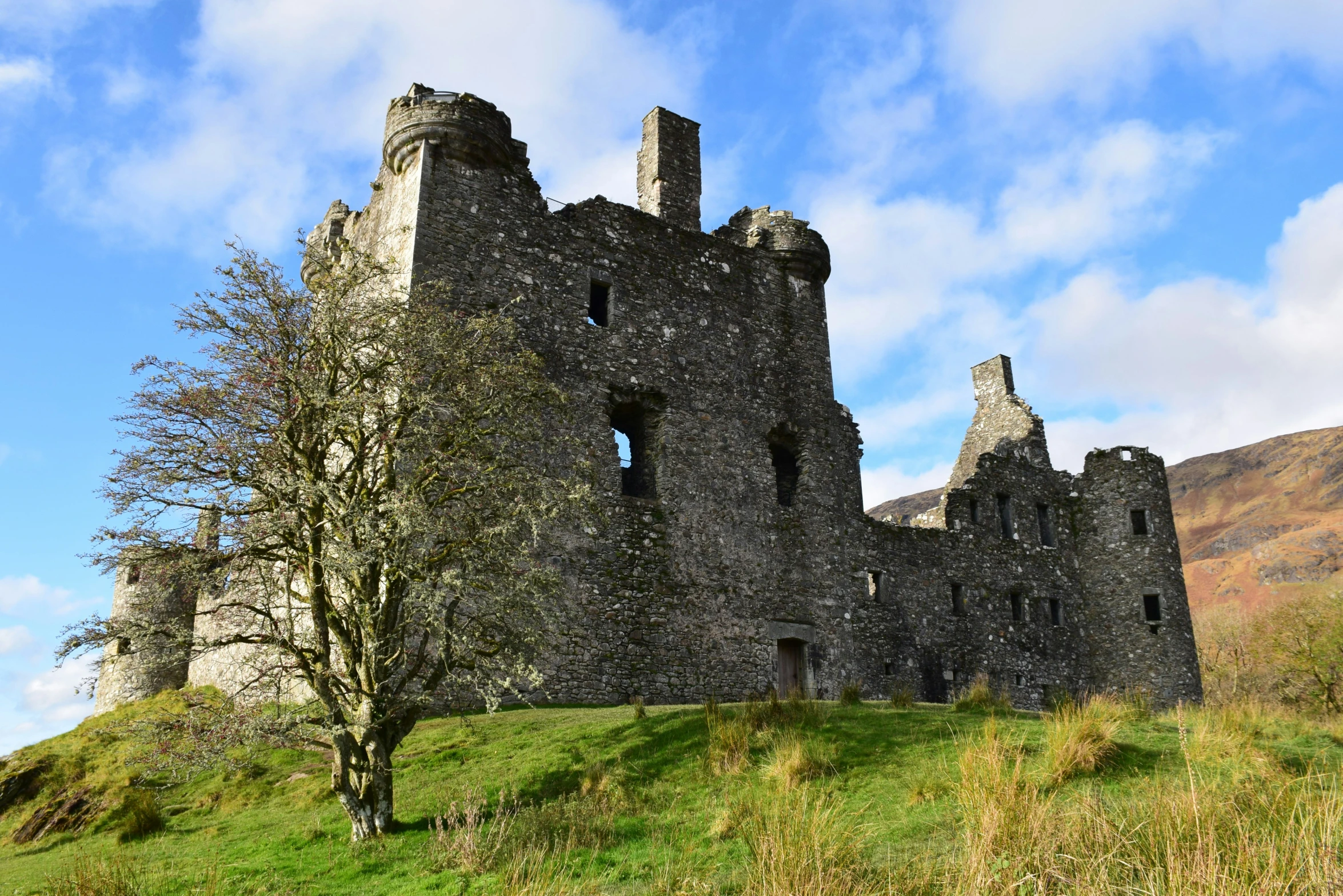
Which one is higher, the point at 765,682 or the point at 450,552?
the point at 450,552

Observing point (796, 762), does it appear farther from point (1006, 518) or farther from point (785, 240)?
point (1006, 518)

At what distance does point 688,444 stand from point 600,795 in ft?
29.5

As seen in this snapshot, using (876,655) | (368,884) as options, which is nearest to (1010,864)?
(368,884)

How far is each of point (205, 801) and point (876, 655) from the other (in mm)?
13739

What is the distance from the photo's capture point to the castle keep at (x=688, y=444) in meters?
16.2

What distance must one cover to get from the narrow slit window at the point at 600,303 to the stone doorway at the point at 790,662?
7006mm

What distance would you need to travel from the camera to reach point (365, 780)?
9.55 metres

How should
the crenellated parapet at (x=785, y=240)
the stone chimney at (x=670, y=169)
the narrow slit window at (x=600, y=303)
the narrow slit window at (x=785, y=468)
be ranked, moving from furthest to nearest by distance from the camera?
the crenellated parapet at (x=785, y=240)
the stone chimney at (x=670, y=169)
the narrow slit window at (x=785, y=468)
the narrow slit window at (x=600, y=303)

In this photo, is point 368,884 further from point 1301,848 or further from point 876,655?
point 876,655

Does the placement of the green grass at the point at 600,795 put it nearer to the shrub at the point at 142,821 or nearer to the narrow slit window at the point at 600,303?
the shrub at the point at 142,821

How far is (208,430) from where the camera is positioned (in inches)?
424

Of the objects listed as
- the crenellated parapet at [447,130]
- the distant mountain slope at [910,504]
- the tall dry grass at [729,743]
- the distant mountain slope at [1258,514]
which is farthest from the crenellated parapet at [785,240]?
the distant mountain slope at [910,504]

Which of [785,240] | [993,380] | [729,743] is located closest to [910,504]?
[993,380]

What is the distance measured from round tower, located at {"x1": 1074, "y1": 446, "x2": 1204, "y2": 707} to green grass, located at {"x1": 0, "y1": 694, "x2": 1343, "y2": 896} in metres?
13.2
